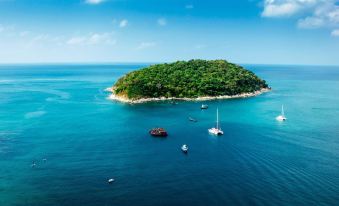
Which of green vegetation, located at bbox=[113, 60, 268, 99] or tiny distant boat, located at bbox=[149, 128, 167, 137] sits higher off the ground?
green vegetation, located at bbox=[113, 60, 268, 99]

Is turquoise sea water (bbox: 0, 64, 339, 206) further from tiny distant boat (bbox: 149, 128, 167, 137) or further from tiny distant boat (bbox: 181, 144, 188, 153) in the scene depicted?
tiny distant boat (bbox: 149, 128, 167, 137)

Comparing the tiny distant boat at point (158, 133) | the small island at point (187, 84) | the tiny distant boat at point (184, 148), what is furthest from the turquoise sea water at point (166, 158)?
the small island at point (187, 84)

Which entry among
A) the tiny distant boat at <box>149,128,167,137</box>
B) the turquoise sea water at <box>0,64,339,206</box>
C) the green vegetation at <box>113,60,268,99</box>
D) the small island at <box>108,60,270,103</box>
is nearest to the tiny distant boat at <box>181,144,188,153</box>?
the turquoise sea water at <box>0,64,339,206</box>

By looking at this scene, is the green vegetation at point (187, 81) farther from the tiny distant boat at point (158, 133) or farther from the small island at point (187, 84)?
the tiny distant boat at point (158, 133)

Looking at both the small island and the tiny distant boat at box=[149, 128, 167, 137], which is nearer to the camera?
the tiny distant boat at box=[149, 128, 167, 137]

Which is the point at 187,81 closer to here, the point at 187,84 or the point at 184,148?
the point at 187,84

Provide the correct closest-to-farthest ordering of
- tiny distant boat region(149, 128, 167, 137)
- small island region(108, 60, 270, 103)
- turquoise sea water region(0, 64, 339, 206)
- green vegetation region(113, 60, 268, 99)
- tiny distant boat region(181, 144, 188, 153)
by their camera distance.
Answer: turquoise sea water region(0, 64, 339, 206), tiny distant boat region(181, 144, 188, 153), tiny distant boat region(149, 128, 167, 137), small island region(108, 60, 270, 103), green vegetation region(113, 60, 268, 99)

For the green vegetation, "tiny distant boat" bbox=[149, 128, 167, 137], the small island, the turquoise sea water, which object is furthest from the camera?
the green vegetation

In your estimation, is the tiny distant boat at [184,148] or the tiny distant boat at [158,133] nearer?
the tiny distant boat at [184,148]

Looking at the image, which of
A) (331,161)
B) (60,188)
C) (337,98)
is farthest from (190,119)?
(337,98)
